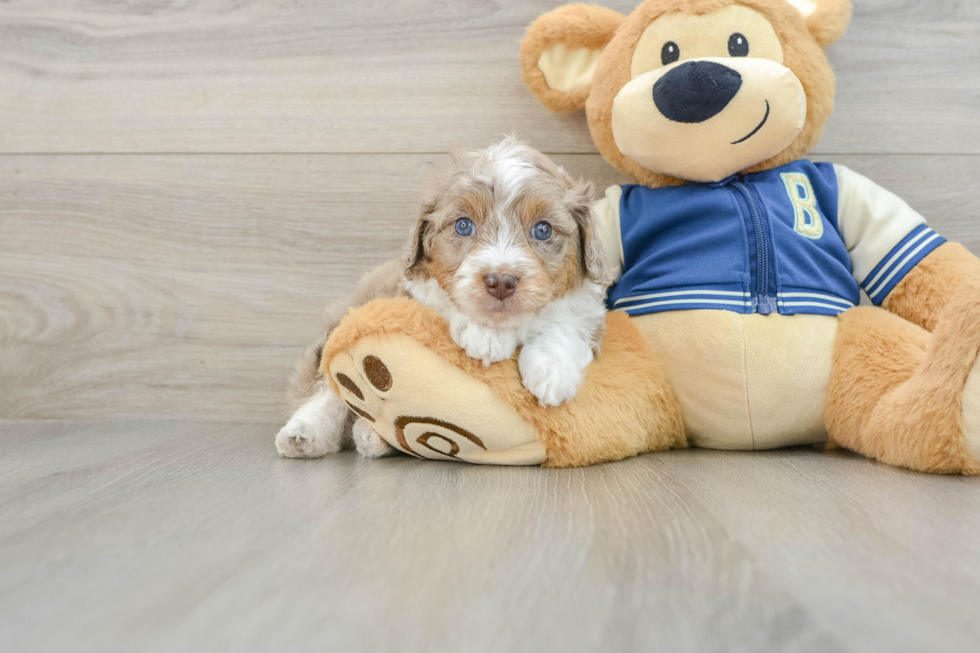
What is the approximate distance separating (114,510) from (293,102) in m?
1.14

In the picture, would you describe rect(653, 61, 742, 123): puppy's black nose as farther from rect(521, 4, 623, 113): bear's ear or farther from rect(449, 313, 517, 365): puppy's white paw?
rect(449, 313, 517, 365): puppy's white paw

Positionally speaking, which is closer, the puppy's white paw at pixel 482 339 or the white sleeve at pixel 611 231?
the puppy's white paw at pixel 482 339

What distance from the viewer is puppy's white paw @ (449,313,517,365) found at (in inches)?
44.4

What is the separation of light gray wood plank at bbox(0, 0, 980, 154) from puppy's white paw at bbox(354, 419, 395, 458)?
0.74m

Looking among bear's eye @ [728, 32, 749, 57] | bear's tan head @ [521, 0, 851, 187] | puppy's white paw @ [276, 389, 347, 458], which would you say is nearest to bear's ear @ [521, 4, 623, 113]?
bear's tan head @ [521, 0, 851, 187]

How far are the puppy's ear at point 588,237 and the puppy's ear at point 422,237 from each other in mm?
244

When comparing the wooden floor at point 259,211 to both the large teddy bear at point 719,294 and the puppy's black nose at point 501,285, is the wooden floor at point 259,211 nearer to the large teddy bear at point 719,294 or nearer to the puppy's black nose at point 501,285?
the large teddy bear at point 719,294

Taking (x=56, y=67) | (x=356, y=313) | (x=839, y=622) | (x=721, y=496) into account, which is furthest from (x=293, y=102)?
(x=839, y=622)

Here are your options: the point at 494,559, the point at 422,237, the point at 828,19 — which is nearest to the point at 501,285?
the point at 422,237

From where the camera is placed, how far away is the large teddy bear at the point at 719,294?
44.5 inches

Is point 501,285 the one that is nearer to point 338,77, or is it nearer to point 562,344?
point 562,344

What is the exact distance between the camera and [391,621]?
1.91ft

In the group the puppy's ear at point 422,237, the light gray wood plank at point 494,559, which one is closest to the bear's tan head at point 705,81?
the puppy's ear at point 422,237

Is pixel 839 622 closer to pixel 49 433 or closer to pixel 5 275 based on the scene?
pixel 49 433
